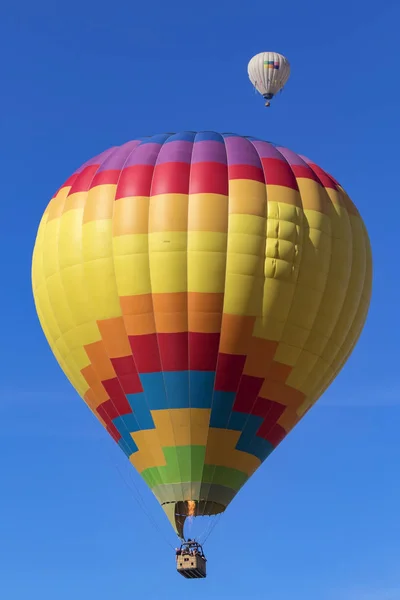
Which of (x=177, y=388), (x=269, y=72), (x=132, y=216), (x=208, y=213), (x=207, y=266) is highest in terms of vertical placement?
(x=269, y=72)

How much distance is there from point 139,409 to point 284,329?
10.3ft

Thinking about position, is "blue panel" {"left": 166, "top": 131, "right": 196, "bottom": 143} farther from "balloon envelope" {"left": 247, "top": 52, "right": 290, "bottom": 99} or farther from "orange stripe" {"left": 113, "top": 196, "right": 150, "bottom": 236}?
"balloon envelope" {"left": 247, "top": 52, "right": 290, "bottom": 99}

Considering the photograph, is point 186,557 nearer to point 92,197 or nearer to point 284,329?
point 284,329

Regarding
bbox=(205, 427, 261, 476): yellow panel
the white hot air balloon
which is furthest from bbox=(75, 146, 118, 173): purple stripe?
the white hot air balloon

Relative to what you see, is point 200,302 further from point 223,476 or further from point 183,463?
point 223,476

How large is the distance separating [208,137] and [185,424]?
5.75m

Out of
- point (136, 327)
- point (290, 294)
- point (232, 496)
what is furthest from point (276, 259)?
point (232, 496)

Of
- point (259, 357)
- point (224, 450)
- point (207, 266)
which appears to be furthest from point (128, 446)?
point (207, 266)

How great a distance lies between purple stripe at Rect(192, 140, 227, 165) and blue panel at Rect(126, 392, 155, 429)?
4634 mm

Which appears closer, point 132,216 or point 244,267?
point 244,267

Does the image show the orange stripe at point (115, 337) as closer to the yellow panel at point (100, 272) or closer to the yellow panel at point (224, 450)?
the yellow panel at point (100, 272)

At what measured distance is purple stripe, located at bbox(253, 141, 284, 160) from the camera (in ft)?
89.5

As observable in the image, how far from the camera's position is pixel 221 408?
26328 millimetres

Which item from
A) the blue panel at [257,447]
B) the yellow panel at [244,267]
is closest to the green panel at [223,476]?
the blue panel at [257,447]
